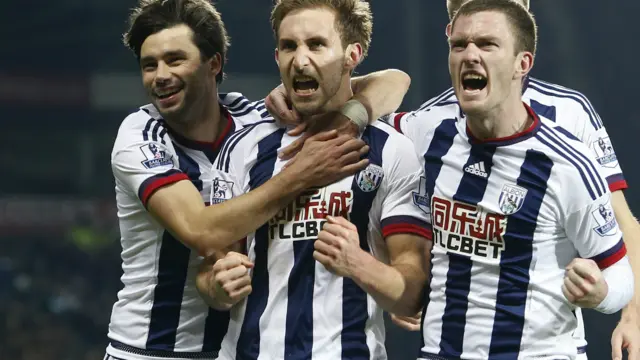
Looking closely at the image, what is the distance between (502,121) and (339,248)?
483mm

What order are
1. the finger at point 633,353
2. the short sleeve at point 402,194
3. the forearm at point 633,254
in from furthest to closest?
the forearm at point 633,254 < the finger at point 633,353 < the short sleeve at point 402,194

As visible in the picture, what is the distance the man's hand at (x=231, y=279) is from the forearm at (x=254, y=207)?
58mm

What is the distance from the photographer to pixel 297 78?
246 cm

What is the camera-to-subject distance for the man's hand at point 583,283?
2.22 meters

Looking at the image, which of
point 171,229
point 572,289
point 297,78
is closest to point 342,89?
point 297,78

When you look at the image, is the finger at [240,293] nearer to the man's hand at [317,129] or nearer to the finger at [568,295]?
the man's hand at [317,129]

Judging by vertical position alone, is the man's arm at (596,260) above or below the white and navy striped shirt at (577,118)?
below

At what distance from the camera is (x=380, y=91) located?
269 centimetres

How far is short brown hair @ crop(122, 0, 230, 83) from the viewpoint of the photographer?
9.59 ft

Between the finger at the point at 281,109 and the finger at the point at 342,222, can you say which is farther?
the finger at the point at 281,109

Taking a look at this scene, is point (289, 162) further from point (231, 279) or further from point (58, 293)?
point (58, 293)

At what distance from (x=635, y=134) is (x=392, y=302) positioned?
14.9 ft

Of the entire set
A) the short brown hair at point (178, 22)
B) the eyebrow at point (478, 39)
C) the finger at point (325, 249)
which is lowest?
the finger at point (325, 249)

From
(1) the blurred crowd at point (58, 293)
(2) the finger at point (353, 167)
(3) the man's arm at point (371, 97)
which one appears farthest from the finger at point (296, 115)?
(1) the blurred crowd at point (58, 293)
